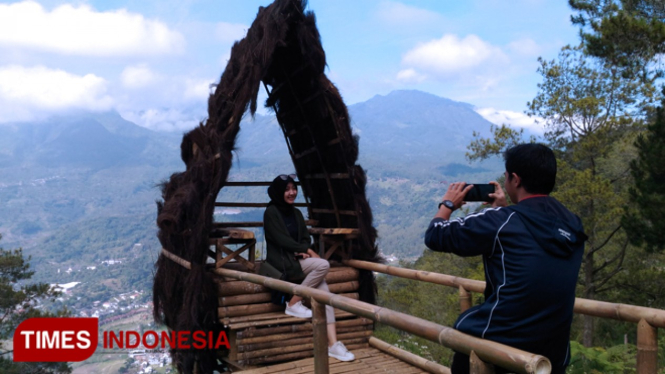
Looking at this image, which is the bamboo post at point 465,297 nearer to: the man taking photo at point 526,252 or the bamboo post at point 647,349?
the bamboo post at point 647,349

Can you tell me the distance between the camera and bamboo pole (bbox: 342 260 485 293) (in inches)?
176

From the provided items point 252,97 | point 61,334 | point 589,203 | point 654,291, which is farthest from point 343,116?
point 654,291

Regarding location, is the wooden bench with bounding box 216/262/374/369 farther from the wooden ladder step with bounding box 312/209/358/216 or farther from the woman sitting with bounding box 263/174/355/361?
the wooden ladder step with bounding box 312/209/358/216

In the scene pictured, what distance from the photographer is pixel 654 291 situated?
1559cm

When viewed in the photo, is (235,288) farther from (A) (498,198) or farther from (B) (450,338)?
(A) (498,198)

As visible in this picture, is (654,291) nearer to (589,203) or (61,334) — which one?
(589,203)

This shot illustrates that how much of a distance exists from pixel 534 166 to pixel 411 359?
124 inches

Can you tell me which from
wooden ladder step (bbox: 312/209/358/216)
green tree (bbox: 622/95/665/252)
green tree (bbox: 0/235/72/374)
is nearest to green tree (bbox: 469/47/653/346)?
green tree (bbox: 622/95/665/252)

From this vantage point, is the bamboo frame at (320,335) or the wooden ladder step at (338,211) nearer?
the bamboo frame at (320,335)

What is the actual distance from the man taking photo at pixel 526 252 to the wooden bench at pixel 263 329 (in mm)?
3053

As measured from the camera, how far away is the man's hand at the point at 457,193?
2.54 m

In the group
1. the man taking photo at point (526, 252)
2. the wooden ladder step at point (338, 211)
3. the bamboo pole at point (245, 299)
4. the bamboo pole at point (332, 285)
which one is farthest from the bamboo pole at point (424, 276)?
the man taking photo at point (526, 252)

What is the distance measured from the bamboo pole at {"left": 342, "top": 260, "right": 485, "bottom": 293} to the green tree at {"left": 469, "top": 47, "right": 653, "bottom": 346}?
34.5ft

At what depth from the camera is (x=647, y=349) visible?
2779 millimetres
